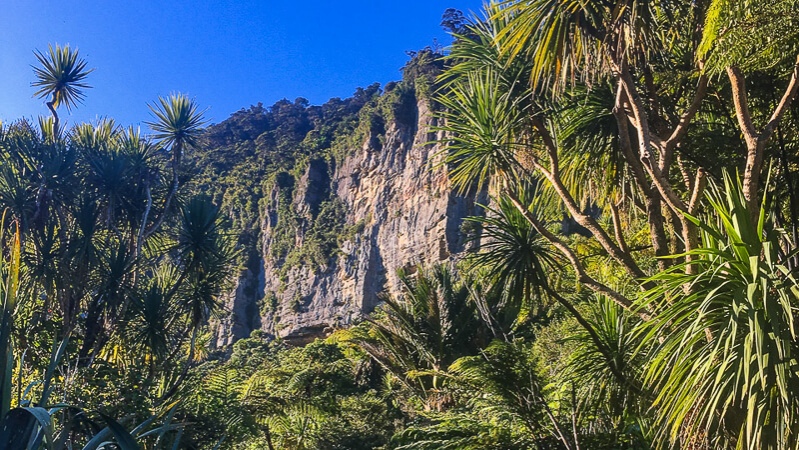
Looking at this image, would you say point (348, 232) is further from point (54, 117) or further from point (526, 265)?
point (526, 265)

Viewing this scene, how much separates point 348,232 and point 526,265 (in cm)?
3273

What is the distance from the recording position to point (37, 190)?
9.08 meters

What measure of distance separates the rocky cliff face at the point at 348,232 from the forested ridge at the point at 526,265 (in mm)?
19827

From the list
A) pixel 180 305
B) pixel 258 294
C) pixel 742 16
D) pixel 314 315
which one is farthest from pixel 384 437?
pixel 258 294

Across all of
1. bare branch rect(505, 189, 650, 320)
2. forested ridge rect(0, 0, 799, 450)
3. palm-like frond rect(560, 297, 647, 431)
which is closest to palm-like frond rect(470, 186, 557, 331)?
forested ridge rect(0, 0, 799, 450)

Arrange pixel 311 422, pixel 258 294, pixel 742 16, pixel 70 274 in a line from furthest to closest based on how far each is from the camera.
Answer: pixel 258 294 → pixel 311 422 → pixel 70 274 → pixel 742 16

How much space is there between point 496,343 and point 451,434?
0.76 metres

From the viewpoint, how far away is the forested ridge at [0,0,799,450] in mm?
2727

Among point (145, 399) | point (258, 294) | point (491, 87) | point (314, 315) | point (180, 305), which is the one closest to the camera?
point (491, 87)

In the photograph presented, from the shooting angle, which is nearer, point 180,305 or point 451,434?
point 451,434

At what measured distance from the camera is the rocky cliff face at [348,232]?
3325 centimetres

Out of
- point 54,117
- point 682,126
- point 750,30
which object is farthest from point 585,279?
point 54,117

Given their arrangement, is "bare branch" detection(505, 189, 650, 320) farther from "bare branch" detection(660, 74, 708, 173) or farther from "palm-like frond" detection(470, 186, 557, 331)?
"bare branch" detection(660, 74, 708, 173)

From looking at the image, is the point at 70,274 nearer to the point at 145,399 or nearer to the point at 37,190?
the point at 37,190
